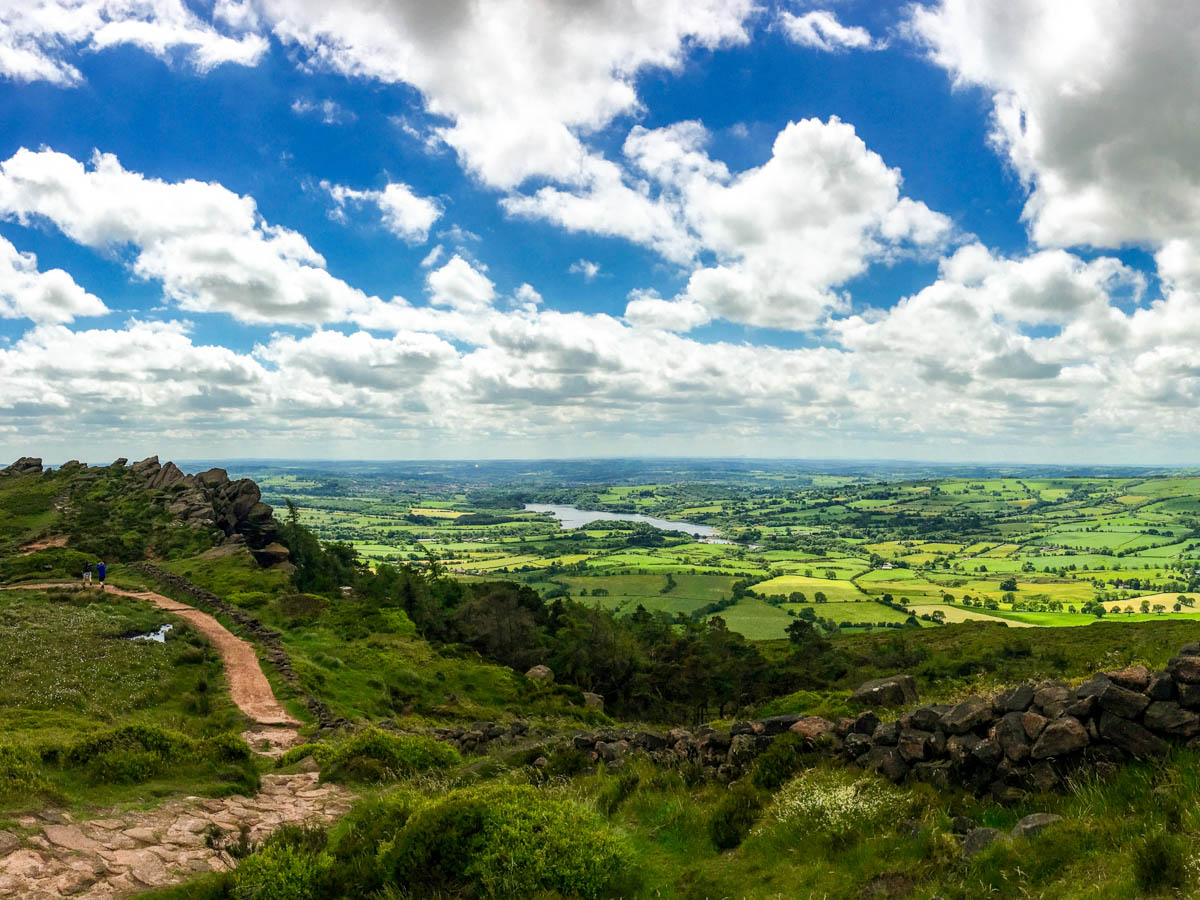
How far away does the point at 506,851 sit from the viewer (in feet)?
32.7

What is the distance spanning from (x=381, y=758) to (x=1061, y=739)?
17.3 m

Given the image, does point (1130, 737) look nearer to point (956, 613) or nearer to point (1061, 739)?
point (1061, 739)

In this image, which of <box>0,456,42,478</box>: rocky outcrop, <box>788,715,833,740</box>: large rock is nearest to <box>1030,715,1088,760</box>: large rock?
<box>788,715,833,740</box>: large rock

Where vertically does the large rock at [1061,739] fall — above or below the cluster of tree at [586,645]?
above

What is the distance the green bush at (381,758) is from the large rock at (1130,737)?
16.5 meters

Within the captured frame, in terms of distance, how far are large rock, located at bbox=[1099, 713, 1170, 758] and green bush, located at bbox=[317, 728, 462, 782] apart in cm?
1653

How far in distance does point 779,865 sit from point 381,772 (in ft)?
41.1

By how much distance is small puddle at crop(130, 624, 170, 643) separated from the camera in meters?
32.4

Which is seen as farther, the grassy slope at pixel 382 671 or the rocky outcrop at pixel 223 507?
the rocky outcrop at pixel 223 507

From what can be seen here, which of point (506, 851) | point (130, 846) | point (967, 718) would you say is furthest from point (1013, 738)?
point (130, 846)

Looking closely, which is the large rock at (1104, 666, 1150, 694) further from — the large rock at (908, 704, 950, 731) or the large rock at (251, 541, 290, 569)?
the large rock at (251, 541, 290, 569)

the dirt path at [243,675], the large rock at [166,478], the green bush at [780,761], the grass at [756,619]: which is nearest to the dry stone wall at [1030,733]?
the green bush at [780,761]

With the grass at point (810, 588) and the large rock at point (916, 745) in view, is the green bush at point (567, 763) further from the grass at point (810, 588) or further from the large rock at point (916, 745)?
the grass at point (810, 588)

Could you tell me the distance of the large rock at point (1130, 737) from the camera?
924cm
